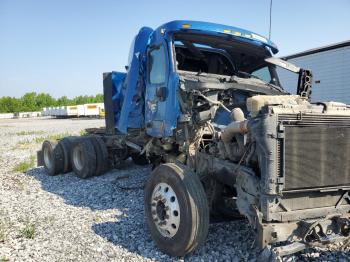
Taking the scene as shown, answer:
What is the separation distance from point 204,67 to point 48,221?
344cm

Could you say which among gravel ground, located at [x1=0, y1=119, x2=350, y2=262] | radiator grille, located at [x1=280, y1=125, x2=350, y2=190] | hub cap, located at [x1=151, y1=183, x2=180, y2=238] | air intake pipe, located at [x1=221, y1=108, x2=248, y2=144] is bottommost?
gravel ground, located at [x1=0, y1=119, x2=350, y2=262]

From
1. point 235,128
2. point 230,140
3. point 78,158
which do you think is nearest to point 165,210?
point 230,140

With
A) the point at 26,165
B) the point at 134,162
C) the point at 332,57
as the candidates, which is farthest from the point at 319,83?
the point at 26,165

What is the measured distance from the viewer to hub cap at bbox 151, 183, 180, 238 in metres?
4.02

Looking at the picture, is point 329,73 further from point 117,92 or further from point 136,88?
point 136,88

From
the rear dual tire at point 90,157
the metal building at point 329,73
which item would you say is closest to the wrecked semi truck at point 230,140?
the rear dual tire at point 90,157

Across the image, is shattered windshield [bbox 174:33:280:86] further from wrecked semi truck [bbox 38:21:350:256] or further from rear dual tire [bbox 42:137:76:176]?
rear dual tire [bbox 42:137:76:176]

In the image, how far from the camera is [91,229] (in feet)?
16.2

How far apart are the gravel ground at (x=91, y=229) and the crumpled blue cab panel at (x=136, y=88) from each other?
4.52 feet

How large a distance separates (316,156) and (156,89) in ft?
9.08

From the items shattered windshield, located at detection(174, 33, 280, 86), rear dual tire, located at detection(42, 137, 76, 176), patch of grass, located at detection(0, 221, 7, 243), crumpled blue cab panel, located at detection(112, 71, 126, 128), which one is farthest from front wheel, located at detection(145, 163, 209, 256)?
rear dual tire, located at detection(42, 137, 76, 176)

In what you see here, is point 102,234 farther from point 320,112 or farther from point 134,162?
point 134,162

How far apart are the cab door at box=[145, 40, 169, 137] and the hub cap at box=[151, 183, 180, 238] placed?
1247 mm

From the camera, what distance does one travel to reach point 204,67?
610 cm
